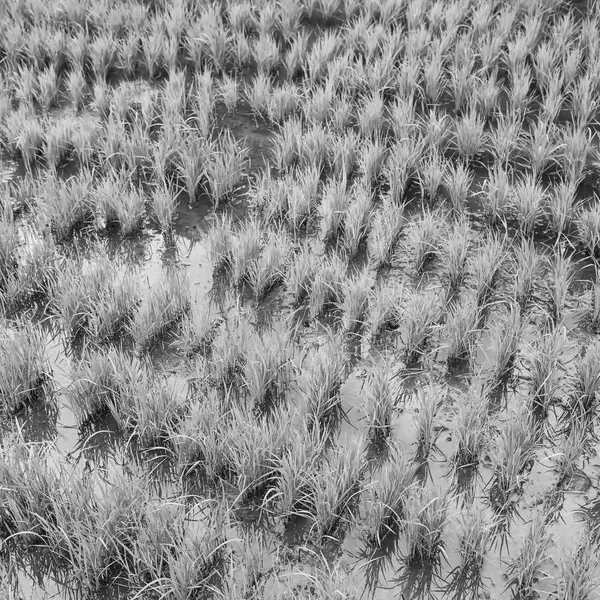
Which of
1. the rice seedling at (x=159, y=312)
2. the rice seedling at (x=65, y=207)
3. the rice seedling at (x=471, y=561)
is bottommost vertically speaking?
the rice seedling at (x=471, y=561)

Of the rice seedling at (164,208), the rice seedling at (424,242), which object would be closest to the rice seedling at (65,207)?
the rice seedling at (164,208)

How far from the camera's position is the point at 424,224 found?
9.40 ft

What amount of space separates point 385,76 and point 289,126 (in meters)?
0.75

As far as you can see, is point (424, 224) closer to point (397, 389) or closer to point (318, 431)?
point (397, 389)

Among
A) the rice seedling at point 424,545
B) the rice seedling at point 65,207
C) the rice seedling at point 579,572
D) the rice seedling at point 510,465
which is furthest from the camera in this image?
the rice seedling at point 65,207

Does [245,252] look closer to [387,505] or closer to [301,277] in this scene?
[301,277]

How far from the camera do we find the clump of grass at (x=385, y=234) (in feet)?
9.35

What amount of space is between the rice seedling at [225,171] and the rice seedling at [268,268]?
1.53 ft

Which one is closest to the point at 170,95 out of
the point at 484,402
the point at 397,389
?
the point at 397,389

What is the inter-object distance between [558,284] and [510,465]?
2.86 ft

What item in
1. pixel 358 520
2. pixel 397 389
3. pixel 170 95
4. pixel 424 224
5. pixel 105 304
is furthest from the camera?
pixel 170 95

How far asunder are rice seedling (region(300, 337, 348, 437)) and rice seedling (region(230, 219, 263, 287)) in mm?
574

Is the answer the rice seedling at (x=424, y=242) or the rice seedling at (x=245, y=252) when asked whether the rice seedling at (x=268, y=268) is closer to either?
the rice seedling at (x=245, y=252)

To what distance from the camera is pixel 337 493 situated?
1.92 metres
